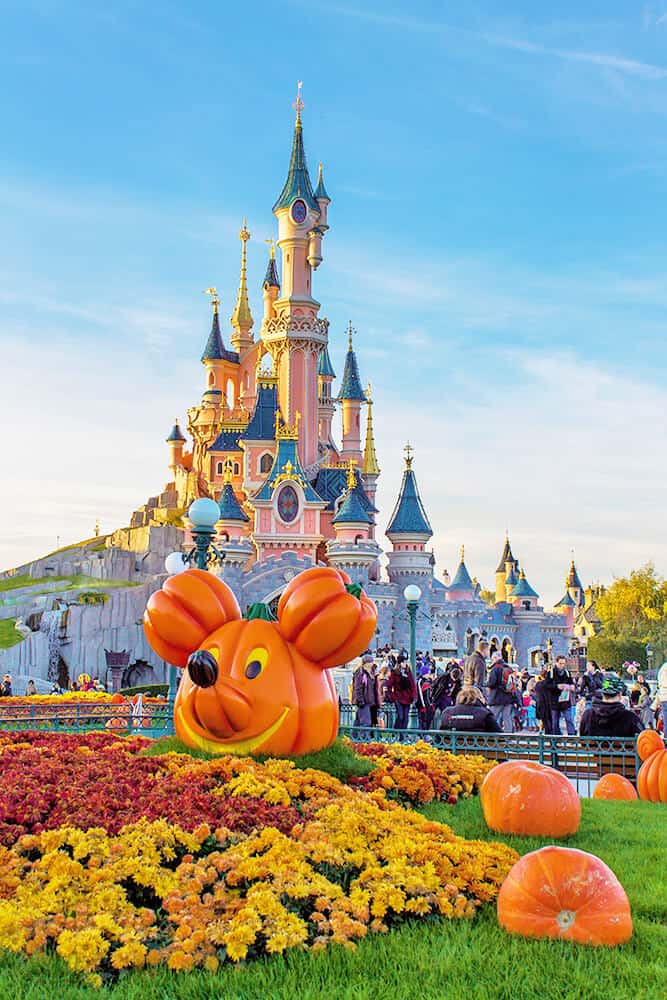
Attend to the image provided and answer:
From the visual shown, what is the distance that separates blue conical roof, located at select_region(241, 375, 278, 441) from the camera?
47.6 meters

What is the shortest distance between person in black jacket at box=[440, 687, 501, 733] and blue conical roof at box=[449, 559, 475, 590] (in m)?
45.0

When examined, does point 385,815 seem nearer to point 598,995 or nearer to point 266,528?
point 598,995

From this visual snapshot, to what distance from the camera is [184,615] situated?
27.6 feet

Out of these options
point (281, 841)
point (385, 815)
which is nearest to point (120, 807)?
point (281, 841)

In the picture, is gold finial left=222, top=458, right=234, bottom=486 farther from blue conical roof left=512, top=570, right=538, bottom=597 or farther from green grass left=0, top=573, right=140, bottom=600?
blue conical roof left=512, top=570, right=538, bottom=597

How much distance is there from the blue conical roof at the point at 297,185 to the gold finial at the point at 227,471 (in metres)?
12.3

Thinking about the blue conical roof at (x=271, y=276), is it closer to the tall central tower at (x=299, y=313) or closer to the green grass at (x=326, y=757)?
the tall central tower at (x=299, y=313)

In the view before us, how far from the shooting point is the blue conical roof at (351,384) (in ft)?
184

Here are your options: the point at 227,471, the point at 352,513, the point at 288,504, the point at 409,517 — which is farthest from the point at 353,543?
the point at 227,471

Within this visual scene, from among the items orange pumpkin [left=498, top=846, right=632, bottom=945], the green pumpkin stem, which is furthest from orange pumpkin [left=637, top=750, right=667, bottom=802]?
orange pumpkin [left=498, top=846, right=632, bottom=945]

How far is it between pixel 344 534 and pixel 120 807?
35280 mm

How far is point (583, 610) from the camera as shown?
91.6 m

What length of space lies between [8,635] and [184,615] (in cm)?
3613

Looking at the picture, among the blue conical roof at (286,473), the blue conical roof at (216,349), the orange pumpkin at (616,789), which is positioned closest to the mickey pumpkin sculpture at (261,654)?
→ the orange pumpkin at (616,789)
